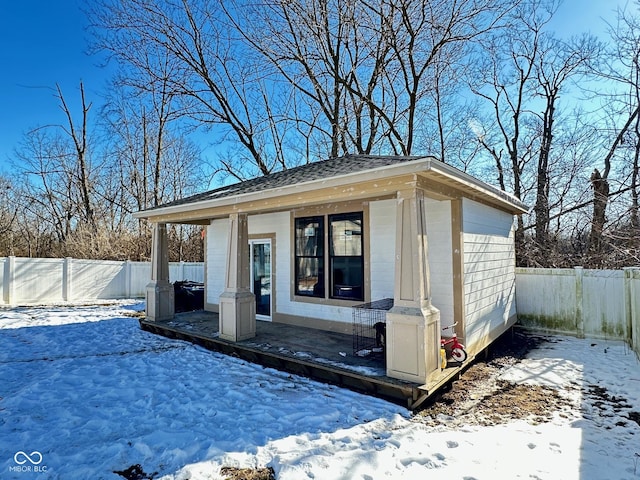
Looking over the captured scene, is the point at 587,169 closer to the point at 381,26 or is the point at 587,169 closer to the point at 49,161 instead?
the point at 381,26

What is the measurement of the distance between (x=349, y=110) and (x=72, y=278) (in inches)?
491

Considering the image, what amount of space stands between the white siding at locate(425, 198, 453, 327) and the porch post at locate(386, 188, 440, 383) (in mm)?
1030

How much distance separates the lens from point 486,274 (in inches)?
240

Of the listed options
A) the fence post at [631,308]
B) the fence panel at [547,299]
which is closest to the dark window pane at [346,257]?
the fence panel at [547,299]

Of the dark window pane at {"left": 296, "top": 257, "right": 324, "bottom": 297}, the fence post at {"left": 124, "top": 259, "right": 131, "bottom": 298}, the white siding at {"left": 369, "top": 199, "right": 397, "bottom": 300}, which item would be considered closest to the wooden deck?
the dark window pane at {"left": 296, "top": 257, "right": 324, "bottom": 297}

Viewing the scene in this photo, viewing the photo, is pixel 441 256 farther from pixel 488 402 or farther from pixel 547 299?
pixel 547 299

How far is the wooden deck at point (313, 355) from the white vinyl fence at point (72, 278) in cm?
655

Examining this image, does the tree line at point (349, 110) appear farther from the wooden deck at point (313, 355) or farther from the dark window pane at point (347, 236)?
the wooden deck at point (313, 355)

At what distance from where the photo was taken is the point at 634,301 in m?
6.06

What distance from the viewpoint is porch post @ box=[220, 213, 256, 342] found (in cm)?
619

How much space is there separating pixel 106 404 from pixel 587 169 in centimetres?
1516

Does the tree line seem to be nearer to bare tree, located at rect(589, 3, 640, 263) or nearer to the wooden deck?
bare tree, located at rect(589, 3, 640, 263)

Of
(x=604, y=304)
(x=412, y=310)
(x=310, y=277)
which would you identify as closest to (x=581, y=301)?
(x=604, y=304)

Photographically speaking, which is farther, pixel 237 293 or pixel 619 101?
pixel 619 101
